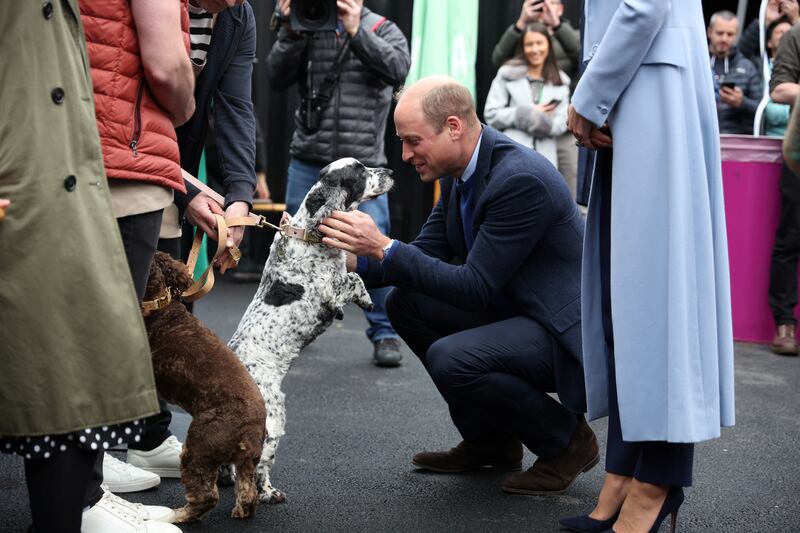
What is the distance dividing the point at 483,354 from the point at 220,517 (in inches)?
40.8

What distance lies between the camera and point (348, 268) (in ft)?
12.3

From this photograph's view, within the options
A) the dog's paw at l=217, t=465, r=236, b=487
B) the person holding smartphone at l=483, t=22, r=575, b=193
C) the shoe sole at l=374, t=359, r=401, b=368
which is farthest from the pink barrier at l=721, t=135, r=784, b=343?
the dog's paw at l=217, t=465, r=236, b=487

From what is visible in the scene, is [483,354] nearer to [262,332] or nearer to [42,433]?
[262,332]

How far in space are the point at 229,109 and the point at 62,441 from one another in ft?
6.03

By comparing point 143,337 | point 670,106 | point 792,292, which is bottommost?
point 792,292

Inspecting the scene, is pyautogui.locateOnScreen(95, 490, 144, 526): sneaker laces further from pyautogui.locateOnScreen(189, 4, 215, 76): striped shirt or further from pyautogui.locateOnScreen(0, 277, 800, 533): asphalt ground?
pyautogui.locateOnScreen(189, 4, 215, 76): striped shirt

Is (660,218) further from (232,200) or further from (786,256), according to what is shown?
(786,256)

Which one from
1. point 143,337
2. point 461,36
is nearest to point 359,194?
point 143,337

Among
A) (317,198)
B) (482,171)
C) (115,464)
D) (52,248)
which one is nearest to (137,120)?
(52,248)

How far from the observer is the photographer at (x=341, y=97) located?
19.0 feet

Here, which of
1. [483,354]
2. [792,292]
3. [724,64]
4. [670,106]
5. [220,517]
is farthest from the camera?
[724,64]

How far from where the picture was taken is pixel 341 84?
5.92 meters

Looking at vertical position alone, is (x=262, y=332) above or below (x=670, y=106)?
below

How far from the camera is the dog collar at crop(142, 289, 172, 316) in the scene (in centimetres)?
297
